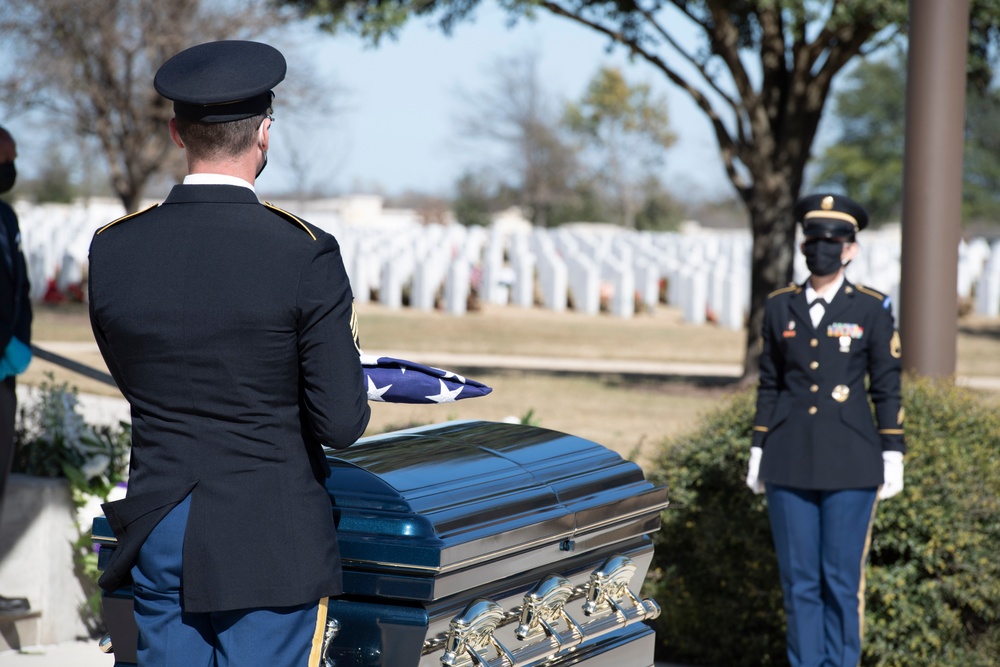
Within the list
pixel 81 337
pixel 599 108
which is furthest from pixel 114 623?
pixel 599 108

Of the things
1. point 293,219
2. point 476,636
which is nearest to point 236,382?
point 293,219

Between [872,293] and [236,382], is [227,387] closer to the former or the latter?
[236,382]

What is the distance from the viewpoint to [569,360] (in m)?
14.2

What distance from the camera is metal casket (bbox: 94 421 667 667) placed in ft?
7.27

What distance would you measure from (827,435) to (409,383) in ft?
6.56

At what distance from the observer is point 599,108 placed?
45562mm

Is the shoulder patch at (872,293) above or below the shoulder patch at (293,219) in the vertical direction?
below

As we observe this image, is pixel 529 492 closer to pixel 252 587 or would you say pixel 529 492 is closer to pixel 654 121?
pixel 252 587

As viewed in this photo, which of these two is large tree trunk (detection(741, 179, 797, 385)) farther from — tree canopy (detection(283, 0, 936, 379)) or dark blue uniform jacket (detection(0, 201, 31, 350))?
dark blue uniform jacket (detection(0, 201, 31, 350))

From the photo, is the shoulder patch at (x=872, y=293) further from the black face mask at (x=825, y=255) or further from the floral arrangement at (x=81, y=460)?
the floral arrangement at (x=81, y=460)

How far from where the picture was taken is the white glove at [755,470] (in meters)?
4.10

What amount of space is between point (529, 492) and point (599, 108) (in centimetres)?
4422

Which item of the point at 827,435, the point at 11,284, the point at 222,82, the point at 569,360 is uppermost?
the point at 222,82

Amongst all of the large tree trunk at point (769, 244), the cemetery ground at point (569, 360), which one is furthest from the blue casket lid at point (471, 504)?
the large tree trunk at point (769, 244)
